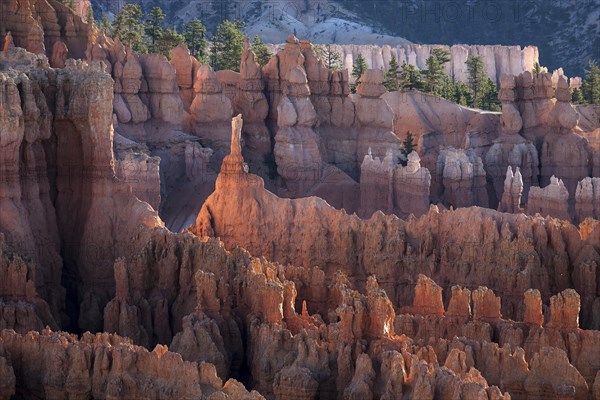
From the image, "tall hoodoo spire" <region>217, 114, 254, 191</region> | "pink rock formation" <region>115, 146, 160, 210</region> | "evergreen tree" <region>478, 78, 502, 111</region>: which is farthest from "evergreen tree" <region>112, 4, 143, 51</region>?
"tall hoodoo spire" <region>217, 114, 254, 191</region>

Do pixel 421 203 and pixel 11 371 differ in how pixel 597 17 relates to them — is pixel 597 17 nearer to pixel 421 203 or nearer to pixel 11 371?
pixel 421 203

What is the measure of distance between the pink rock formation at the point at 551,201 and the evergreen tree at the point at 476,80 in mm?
27247

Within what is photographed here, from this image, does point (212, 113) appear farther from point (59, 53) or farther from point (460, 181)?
point (460, 181)

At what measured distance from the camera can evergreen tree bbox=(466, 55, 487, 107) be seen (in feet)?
321

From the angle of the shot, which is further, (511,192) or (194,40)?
(194,40)

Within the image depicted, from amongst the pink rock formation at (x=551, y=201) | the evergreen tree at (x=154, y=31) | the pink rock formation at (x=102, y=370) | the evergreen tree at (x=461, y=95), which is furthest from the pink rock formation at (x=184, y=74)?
the pink rock formation at (x=102, y=370)

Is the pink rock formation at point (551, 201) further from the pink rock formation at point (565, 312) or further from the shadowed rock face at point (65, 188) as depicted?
the shadowed rock face at point (65, 188)

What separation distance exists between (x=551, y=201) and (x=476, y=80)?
105ft

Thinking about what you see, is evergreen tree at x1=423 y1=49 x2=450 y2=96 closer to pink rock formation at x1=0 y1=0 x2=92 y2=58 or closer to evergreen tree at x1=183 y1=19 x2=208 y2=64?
evergreen tree at x1=183 y1=19 x2=208 y2=64

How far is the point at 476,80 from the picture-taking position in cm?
10025

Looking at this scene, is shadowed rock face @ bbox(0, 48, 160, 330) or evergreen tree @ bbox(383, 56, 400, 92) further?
evergreen tree @ bbox(383, 56, 400, 92)

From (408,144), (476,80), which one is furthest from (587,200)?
(476,80)

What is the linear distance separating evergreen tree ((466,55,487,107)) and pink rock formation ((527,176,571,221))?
27.2 meters

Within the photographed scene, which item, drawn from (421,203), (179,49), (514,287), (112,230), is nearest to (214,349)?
(112,230)
